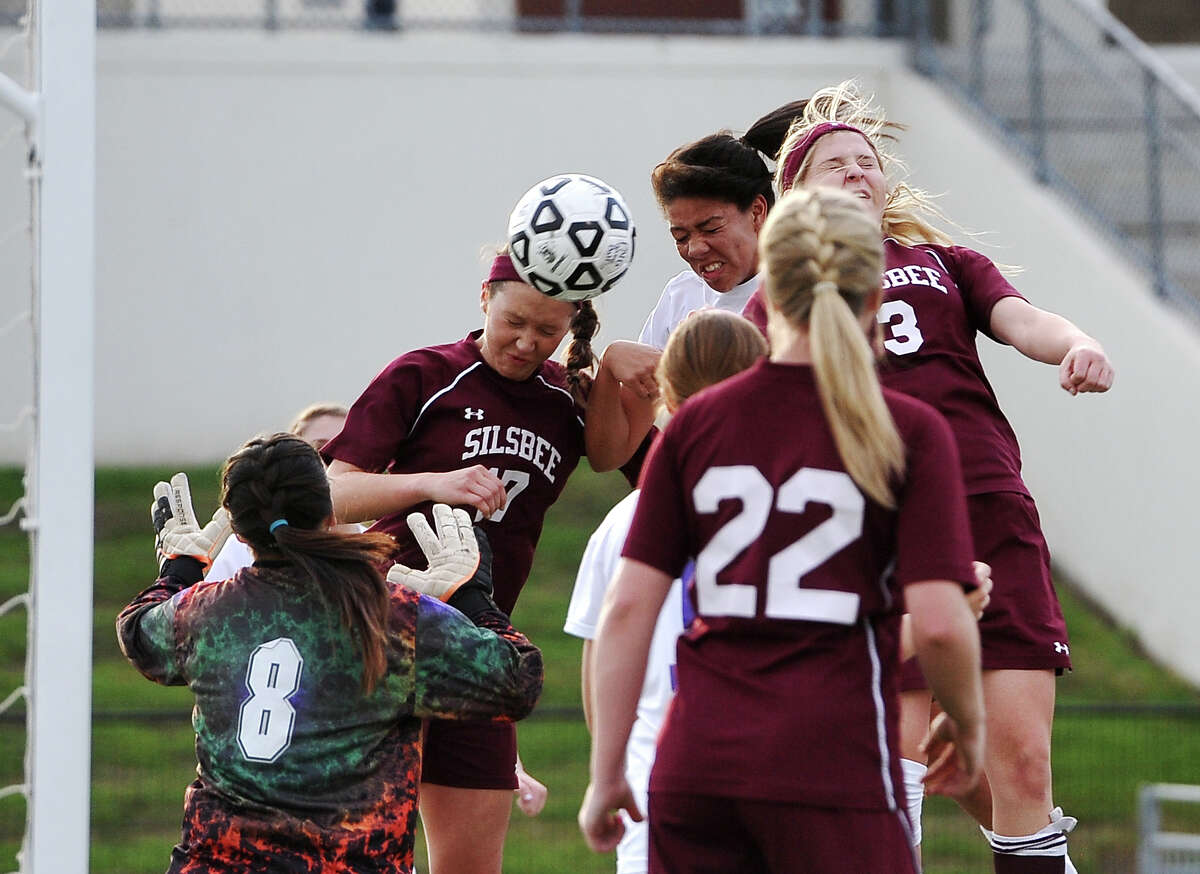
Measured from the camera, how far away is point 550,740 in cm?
838

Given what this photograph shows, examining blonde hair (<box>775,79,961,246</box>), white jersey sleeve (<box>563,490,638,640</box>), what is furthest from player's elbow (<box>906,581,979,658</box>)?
blonde hair (<box>775,79,961,246</box>)

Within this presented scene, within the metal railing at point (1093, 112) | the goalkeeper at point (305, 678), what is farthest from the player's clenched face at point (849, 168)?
the metal railing at point (1093, 112)

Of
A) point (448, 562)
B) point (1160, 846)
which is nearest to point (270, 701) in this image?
point (448, 562)

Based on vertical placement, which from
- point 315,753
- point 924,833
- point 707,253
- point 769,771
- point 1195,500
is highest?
point 707,253

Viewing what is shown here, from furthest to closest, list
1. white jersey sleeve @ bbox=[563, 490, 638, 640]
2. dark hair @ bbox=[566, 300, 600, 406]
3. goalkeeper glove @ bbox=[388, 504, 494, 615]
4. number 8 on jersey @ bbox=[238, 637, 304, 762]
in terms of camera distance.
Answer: dark hair @ bbox=[566, 300, 600, 406] < goalkeeper glove @ bbox=[388, 504, 494, 615] < white jersey sleeve @ bbox=[563, 490, 638, 640] < number 8 on jersey @ bbox=[238, 637, 304, 762]

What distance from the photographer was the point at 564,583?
10.6 m

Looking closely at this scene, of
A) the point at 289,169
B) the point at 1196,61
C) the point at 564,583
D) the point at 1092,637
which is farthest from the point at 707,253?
the point at 1196,61

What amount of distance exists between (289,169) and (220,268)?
33.8 inches

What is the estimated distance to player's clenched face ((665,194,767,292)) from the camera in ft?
13.7

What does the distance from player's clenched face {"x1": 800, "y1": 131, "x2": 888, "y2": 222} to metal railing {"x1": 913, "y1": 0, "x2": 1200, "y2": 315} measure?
714 cm

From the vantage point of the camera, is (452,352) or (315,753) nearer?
(315,753)

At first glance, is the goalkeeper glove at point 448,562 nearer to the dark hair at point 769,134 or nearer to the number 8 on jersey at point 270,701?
the number 8 on jersey at point 270,701

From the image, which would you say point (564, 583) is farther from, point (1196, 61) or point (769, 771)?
point (769, 771)

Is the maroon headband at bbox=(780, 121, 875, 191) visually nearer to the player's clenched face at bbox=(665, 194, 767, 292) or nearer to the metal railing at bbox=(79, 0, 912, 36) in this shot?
the player's clenched face at bbox=(665, 194, 767, 292)
